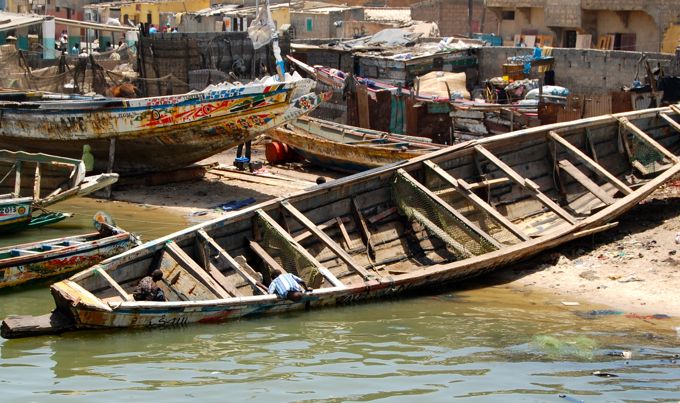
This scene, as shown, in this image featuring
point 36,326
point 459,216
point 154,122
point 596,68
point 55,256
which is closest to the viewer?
point 36,326

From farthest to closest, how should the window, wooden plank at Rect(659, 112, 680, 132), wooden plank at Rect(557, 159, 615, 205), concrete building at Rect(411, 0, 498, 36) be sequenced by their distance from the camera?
1. concrete building at Rect(411, 0, 498, 36)
2. the window
3. wooden plank at Rect(659, 112, 680, 132)
4. wooden plank at Rect(557, 159, 615, 205)

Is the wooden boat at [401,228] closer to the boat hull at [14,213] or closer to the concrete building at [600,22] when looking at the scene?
the boat hull at [14,213]

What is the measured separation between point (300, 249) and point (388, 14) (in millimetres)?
32851

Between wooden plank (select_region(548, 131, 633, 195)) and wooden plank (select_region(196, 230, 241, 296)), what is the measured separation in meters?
5.44

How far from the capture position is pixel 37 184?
53.6 feet

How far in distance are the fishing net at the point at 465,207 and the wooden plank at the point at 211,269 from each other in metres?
3.35

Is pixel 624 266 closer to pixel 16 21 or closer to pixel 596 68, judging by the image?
pixel 596 68

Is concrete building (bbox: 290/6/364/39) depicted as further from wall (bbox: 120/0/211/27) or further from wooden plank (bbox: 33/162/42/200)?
wooden plank (bbox: 33/162/42/200)

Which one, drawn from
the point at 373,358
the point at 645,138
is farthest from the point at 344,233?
the point at 645,138

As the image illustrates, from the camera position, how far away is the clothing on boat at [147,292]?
10.9m

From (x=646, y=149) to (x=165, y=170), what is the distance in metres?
8.69

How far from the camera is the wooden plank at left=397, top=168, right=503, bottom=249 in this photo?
499 inches

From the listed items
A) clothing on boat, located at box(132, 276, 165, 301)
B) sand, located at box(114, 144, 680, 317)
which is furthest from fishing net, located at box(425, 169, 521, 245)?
A: clothing on boat, located at box(132, 276, 165, 301)

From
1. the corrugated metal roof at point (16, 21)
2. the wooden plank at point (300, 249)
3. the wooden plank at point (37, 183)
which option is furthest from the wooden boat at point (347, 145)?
the corrugated metal roof at point (16, 21)
